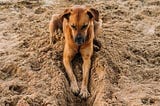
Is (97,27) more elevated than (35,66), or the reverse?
(97,27)

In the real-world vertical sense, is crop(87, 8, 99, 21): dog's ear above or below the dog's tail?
above

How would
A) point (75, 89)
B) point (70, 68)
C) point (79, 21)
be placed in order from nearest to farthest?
point (75, 89), point (79, 21), point (70, 68)

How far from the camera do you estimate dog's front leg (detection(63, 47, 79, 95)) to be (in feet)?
22.2

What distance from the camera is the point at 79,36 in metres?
6.94

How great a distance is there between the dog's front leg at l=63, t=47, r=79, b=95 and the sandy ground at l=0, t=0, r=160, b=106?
7cm

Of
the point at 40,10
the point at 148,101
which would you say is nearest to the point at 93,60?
the point at 148,101

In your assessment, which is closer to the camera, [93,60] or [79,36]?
[79,36]

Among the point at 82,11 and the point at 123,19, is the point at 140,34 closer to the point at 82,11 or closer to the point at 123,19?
the point at 123,19

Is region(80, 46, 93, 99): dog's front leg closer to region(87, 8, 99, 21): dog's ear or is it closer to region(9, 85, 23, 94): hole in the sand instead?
region(87, 8, 99, 21): dog's ear

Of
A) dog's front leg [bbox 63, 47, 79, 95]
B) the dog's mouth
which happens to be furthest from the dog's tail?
the dog's mouth

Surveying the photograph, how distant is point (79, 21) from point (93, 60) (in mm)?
711

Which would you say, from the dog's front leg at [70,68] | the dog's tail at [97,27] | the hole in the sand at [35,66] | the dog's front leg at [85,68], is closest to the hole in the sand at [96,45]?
the dog's tail at [97,27]

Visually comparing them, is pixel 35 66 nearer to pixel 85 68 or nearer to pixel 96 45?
pixel 85 68

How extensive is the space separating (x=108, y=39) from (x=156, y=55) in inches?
33.1
